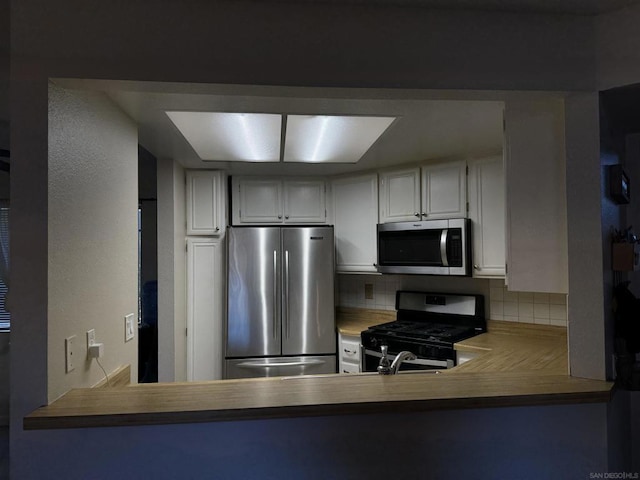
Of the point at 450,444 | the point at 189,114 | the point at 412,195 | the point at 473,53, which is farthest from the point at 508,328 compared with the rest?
the point at 189,114

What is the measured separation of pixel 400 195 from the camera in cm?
329

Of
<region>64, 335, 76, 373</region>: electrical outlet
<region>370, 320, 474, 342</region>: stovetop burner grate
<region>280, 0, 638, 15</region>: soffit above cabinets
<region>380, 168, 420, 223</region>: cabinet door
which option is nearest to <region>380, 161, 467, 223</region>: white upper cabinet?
<region>380, 168, 420, 223</region>: cabinet door

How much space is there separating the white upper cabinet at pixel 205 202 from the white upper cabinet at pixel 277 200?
232 mm

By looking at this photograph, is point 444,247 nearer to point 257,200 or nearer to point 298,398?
point 257,200

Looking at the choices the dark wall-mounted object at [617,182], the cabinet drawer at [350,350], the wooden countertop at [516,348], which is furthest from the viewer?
the cabinet drawer at [350,350]

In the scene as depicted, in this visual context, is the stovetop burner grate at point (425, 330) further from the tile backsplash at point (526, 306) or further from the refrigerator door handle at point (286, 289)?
the refrigerator door handle at point (286, 289)

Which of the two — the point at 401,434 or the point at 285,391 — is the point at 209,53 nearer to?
the point at 285,391

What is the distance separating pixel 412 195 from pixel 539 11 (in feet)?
6.10

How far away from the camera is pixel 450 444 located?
52.2 inches

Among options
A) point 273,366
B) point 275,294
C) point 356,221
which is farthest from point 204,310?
point 356,221

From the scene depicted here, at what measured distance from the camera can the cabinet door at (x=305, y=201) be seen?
3.59 meters

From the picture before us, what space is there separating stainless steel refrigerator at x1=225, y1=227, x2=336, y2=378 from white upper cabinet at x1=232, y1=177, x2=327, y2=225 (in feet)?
0.94

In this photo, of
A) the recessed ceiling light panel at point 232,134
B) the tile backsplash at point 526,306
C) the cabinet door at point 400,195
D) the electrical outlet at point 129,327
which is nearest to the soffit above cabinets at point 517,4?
the recessed ceiling light panel at point 232,134

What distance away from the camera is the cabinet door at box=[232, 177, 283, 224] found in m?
3.51
